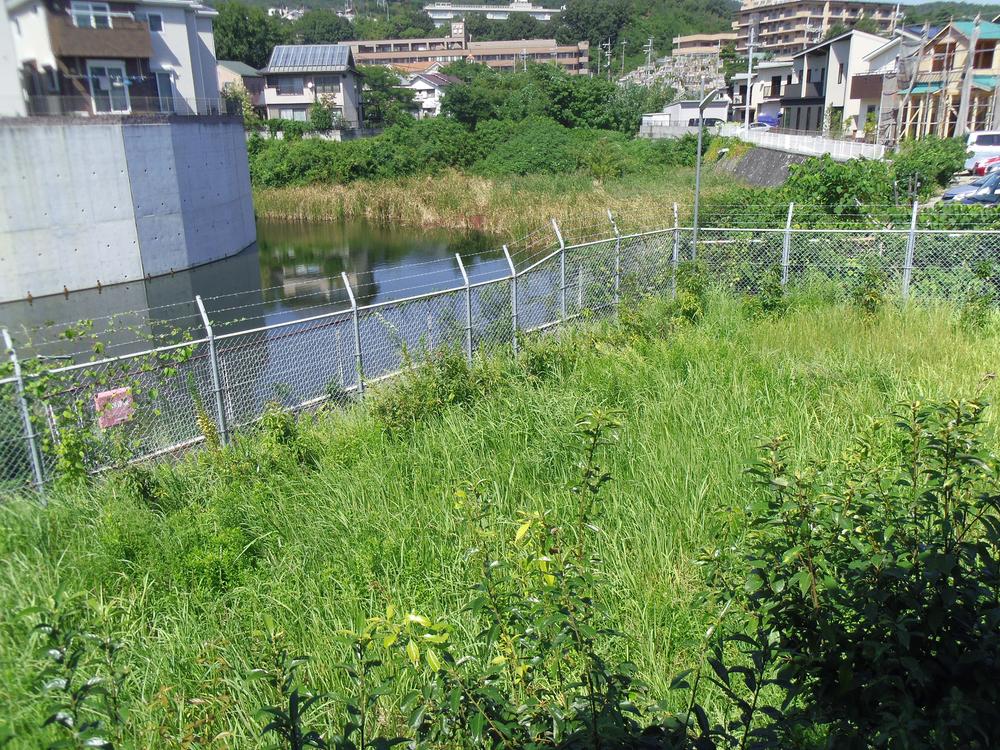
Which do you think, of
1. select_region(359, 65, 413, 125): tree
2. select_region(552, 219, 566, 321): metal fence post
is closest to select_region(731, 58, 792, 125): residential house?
select_region(359, 65, 413, 125): tree

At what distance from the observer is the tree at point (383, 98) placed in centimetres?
6309

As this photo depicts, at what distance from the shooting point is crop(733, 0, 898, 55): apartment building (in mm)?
107188

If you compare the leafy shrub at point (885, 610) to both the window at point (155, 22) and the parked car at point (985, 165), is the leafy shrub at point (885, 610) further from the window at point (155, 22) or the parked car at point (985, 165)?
the window at point (155, 22)

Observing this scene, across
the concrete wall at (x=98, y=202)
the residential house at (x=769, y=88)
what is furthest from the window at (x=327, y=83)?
the concrete wall at (x=98, y=202)

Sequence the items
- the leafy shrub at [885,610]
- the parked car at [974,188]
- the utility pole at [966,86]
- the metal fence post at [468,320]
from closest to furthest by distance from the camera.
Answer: the leafy shrub at [885,610] → the metal fence post at [468,320] → the parked car at [974,188] → the utility pole at [966,86]

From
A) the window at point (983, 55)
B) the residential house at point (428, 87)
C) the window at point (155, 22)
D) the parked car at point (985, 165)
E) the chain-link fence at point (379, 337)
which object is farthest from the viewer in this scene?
the residential house at point (428, 87)

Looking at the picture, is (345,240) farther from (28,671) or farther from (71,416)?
(28,671)

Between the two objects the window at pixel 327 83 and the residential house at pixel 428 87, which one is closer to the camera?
the window at pixel 327 83

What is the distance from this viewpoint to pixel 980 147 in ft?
86.2

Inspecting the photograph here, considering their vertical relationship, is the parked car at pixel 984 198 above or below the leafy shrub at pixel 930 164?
below

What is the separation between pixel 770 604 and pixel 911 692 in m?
0.56

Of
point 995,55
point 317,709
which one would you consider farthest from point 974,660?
point 995,55

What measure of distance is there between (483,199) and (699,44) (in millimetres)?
102294

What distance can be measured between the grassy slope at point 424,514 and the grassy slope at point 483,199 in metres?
15.5
